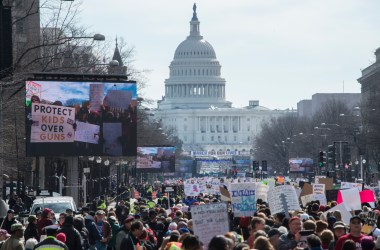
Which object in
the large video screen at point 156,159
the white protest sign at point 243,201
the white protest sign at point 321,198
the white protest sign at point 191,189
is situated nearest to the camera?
the white protest sign at point 243,201

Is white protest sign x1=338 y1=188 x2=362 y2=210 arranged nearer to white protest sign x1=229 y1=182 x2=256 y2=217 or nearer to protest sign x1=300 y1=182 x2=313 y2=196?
white protest sign x1=229 y1=182 x2=256 y2=217

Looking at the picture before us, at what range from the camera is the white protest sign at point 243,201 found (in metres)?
27.4

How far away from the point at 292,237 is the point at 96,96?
88.0 feet

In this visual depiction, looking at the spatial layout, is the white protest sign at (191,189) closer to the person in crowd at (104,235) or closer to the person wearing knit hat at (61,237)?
the person in crowd at (104,235)

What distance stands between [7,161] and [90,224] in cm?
2316

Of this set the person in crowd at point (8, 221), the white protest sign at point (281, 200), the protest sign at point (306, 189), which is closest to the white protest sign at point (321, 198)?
the protest sign at point (306, 189)

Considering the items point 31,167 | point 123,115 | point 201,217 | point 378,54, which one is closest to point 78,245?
point 201,217

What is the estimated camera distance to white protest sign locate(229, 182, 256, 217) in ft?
89.8

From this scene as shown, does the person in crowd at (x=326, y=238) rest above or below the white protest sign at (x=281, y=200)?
below

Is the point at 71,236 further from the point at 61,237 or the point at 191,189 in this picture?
the point at 191,189

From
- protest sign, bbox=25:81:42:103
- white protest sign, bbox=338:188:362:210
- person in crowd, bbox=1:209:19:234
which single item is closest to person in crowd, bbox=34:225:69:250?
white protest sign, bbox=338:188:362:210

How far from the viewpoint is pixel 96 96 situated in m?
47.0

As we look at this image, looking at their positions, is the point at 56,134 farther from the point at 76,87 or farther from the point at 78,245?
the point at 78,245

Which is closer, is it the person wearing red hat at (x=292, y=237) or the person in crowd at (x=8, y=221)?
the person wearing red hat at (x=292, y=237)
